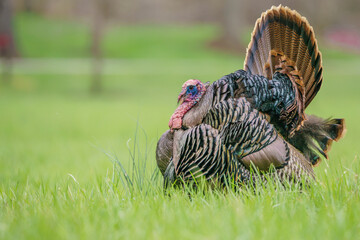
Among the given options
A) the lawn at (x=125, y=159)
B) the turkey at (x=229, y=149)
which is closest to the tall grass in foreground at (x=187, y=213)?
the lawn at (x=125, y=159)

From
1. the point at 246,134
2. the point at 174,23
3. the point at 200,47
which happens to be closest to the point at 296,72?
the point at 246,134

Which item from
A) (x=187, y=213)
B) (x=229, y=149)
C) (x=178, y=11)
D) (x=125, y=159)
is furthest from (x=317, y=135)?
(x=178, y=11)

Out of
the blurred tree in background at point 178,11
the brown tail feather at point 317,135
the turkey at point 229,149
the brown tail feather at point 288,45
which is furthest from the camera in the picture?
the blurred tree in background at point 178,11

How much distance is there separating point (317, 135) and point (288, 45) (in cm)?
76

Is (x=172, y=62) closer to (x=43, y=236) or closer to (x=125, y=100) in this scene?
(x=125, y=100)

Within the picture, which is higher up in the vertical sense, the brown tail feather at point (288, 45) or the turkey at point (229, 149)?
the brown tail feather at point (288, 45)

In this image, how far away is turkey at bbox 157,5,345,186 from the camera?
9.80ft

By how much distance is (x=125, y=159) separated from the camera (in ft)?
20.9

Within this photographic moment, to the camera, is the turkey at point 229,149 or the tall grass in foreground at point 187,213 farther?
the turkey at point 229,149

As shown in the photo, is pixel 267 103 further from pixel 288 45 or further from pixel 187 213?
pixel 187 213

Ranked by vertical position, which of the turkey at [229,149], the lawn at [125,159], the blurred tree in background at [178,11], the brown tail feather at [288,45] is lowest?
the lawn at [125,159]

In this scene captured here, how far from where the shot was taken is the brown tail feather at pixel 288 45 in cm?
330

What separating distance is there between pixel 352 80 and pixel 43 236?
20228mm

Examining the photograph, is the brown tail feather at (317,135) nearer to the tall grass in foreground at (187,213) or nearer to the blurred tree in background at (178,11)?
the tall grass in foreground at (187,213)
